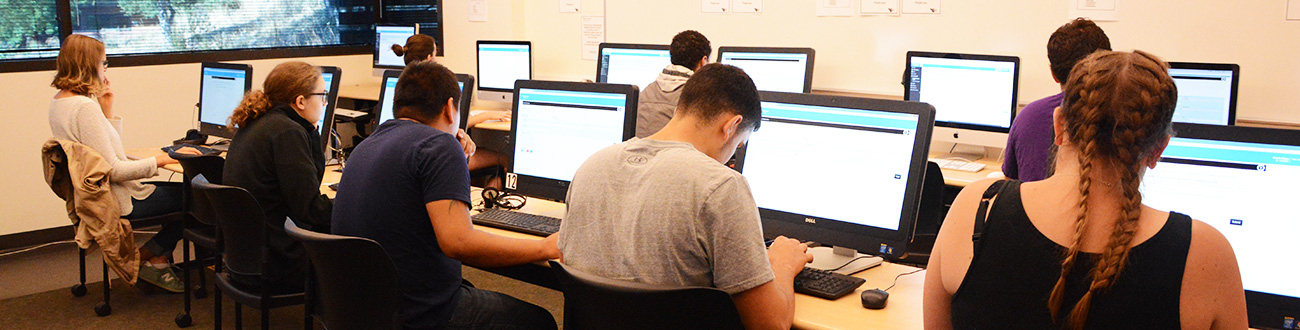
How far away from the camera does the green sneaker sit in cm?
399

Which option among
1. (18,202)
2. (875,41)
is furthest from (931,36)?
(18,202)

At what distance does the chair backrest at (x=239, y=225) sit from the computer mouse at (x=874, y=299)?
5.65 ft

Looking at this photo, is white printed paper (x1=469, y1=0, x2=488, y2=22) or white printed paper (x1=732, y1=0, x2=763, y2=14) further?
white printed paper (x1=469, y1=0, x2=488, y2=22)

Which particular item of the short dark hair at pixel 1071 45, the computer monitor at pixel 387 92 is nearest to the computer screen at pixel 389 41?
the computer monitor at pixel 387 92

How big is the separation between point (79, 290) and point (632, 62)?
109 inches

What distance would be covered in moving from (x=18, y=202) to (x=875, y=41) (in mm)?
4517

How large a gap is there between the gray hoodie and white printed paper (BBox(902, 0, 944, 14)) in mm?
1230

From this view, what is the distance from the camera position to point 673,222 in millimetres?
1600

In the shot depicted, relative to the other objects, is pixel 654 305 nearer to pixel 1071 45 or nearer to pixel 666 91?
pixel 1071 45

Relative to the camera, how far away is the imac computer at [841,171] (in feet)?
6.54

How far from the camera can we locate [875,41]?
180 inches

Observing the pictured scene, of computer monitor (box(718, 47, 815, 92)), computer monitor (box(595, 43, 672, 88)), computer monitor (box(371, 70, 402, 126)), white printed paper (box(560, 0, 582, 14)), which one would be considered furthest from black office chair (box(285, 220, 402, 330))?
white printed paper (box(560, 0, 582, 14))

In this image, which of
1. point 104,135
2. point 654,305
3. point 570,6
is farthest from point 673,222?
point 570,6

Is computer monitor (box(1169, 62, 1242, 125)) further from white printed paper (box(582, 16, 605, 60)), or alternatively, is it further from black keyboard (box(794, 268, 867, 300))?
white printed paper (box(582, 16, 605, 60))
